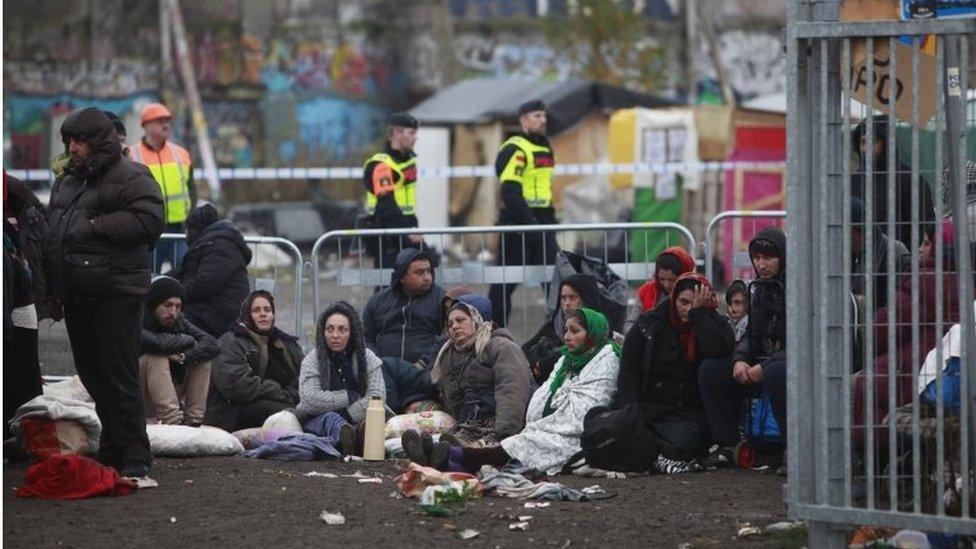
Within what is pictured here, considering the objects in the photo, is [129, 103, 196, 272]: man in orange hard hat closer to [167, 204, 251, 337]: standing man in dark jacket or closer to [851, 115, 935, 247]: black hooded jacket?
[167, 204, 251, 337]: standing man in dark jacket

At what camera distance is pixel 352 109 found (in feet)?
133

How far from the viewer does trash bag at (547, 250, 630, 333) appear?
12109mm

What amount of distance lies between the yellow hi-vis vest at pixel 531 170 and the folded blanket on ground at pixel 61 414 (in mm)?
6381

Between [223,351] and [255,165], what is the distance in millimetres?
29304

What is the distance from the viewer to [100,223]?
30.5 feet

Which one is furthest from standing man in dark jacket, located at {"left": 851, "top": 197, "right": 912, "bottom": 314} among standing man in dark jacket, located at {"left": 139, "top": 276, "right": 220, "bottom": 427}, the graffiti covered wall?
the graffiti covered wall

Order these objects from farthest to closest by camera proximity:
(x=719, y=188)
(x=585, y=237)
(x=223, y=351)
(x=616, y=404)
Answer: (x=719, y=188) < (x=585, y=237) < (x=223, y=351) < (x=616, y=404)

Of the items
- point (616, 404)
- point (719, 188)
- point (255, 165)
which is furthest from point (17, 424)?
point (255, 165)

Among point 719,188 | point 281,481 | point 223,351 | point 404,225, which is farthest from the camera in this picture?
point 719,188

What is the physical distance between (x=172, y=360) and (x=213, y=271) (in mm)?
1018

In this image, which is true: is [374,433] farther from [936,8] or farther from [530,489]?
[936,8]

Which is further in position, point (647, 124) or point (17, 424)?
point (647, 124)

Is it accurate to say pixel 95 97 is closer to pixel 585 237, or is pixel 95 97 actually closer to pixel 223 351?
pixel 585 237

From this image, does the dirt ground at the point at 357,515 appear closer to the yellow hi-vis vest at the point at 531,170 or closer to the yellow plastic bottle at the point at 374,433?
the yellow plastic bottle at the point at 374,433
